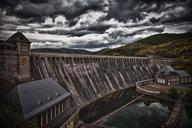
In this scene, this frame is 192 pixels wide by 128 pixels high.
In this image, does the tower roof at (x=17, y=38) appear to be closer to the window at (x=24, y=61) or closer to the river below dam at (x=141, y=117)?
the window at (x=24, y=61)

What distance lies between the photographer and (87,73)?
34.6m

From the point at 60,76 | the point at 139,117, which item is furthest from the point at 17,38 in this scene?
the point at 139,117

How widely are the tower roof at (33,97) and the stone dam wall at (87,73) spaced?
15.9ft

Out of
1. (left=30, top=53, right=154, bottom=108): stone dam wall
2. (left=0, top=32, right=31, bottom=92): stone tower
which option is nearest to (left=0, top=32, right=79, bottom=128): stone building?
(left=0, top=32, right=31, bottom=92): stone tower

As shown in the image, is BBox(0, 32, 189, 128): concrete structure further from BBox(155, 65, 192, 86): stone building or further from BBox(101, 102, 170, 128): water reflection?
BBox(155, 65, 192, 86): stone building

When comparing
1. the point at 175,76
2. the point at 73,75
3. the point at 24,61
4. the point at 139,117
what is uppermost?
the point at 24,61

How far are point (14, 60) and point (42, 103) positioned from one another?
6179mm

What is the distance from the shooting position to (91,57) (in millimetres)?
38281

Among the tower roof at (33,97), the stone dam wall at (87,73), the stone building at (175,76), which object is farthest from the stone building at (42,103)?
the stone building at (175,76)

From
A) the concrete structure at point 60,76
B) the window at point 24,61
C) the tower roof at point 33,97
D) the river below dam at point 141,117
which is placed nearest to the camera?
the tower roof at point 33,97

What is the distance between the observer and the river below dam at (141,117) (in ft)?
69.3

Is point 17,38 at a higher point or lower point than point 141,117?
higher

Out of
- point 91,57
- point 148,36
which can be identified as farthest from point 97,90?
point 148,36

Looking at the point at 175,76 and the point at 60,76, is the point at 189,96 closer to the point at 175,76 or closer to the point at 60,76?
the point at 175,76
